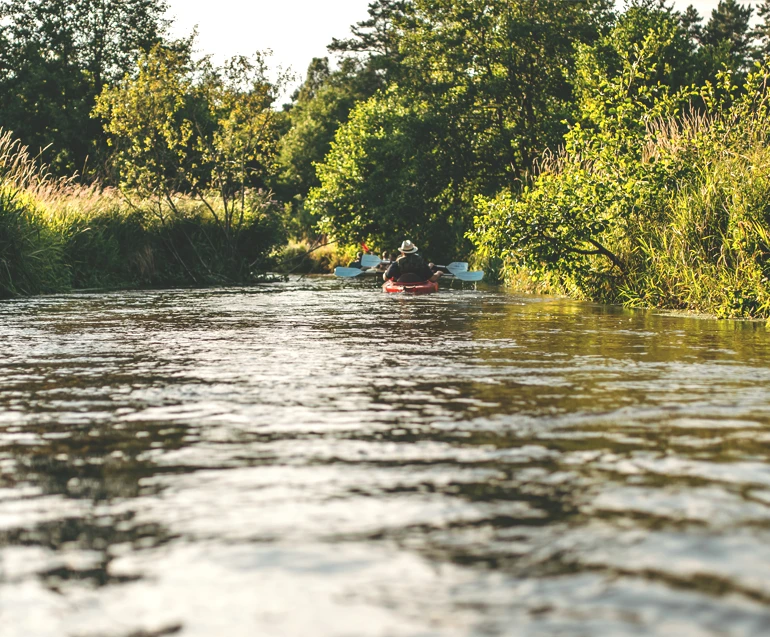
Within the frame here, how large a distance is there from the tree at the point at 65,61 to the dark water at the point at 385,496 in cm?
4229

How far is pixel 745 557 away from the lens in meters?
3.37

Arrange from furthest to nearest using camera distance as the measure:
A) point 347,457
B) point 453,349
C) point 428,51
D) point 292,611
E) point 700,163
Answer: point 428,51, point 700,163, point 453,349, point 347,457, point 292,611

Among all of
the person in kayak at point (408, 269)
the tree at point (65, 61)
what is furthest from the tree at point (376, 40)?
the person in kayak at point (408, 269)

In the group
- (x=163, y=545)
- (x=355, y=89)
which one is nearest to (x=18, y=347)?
(x=163, y=545)

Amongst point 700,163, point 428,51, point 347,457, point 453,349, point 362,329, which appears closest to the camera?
point 347,457

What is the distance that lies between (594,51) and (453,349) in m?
24.1

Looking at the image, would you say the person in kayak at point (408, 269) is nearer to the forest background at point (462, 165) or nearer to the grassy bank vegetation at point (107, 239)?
the forest background at point (462, 165)

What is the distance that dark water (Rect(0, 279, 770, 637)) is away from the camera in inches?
117

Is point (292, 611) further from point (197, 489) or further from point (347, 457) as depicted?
point (347, 457)

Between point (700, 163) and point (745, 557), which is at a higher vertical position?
point (700, 163)

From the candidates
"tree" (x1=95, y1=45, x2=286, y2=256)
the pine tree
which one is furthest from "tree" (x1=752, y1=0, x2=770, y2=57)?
"tree" (x1=95, y1=45, x2=286, y2=256)

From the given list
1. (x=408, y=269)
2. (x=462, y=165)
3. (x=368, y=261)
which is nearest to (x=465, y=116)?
(x=462, y=165)

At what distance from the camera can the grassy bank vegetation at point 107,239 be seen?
19.7 meters

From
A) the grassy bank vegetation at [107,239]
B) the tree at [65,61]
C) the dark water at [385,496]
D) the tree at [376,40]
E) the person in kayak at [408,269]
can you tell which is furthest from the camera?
the tree at [376,40]
